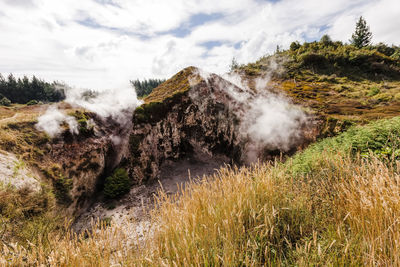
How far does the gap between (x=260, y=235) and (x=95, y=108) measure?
12.3 meters

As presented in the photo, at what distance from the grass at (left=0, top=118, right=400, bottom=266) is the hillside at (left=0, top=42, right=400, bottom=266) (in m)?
0.02

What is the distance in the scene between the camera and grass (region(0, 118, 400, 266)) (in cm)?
154

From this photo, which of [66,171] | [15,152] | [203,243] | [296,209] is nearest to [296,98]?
[296,209]

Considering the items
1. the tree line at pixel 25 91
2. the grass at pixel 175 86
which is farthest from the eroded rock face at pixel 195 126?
the tree line at pixel 25 91

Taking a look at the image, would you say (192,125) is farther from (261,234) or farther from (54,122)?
(261,234)

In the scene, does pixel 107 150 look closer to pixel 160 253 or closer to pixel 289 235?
pixel 160 253

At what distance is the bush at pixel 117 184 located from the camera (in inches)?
359

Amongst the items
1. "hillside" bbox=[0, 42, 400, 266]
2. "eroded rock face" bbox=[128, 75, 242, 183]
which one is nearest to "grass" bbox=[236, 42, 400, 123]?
"hillside" bbox=[0, 42, 400, 266]

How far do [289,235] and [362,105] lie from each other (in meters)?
13.5

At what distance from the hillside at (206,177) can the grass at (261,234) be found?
2cm

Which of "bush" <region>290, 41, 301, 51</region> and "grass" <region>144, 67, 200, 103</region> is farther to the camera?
"bush" <region>290, 41, 301, 51</region>

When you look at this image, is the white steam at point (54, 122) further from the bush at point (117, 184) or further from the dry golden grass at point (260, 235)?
the dry golden grass at point (260, 235)

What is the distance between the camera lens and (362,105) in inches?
428

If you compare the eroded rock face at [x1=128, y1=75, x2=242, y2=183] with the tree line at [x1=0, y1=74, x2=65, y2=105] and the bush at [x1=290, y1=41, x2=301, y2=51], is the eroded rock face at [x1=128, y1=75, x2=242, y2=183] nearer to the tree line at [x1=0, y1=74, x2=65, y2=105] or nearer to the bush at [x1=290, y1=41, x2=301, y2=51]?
the bush at [x1=290, y1=41, x2=301, y2=51]
